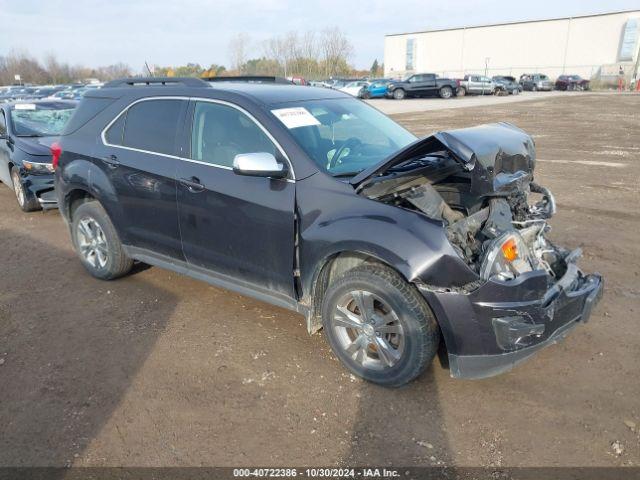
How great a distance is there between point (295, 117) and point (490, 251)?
1.74 meters

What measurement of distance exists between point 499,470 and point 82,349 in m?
3.07

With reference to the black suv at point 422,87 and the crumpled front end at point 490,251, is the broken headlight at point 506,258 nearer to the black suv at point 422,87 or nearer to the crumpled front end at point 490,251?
the crumpled front end at point 490,251

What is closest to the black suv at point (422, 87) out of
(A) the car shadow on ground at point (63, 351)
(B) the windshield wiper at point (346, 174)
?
(A) the car shadow on ground at point (63, 351)

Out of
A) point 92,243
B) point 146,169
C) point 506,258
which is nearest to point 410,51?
point 92,243

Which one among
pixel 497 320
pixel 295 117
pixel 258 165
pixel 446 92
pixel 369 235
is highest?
pixel 295 117

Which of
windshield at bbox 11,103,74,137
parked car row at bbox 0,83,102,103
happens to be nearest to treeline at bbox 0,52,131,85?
parked car row at bbox 0,83,102,103

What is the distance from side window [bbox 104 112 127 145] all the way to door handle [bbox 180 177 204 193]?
1044mm

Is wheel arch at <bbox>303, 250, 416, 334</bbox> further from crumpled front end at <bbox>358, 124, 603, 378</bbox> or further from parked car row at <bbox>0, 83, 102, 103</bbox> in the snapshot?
parked car row at <bbox>0, 83, 102, 103</bbox>

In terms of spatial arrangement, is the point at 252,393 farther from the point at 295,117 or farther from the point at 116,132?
the point at 116,132

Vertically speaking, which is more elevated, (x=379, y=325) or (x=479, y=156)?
(x=479, y=156)

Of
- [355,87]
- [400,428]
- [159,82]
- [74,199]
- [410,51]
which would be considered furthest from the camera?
[410,51]

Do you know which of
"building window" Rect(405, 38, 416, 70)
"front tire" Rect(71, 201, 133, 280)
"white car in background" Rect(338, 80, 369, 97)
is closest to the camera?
"front tire" Rect(71, 201, 133, 280)

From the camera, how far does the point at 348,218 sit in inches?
125

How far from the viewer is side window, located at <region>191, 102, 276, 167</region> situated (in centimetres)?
367
